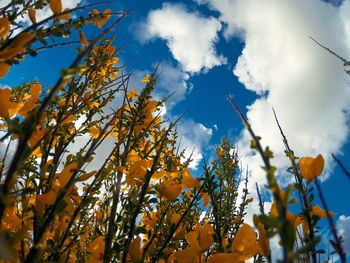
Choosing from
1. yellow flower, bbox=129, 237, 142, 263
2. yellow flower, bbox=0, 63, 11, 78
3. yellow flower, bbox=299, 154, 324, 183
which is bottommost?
yellow flower, bbox=129, 237, 142, 263

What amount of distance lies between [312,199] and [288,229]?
609 mm

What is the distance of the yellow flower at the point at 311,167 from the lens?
882mm

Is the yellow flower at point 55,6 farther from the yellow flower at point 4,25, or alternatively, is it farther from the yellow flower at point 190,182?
the yellow flower at point 190,182

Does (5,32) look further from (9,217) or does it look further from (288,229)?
(288,229)

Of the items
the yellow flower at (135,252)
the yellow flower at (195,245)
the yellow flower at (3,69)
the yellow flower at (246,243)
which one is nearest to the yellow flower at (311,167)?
the yellow flower at (246,243)

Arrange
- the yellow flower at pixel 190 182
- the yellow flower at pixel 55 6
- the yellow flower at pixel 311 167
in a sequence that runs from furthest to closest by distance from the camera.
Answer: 1. the yellow flower at pixel 190 182
2. the yellow flower at pixel 55 6
3. the yellow flower at pixel 311 167

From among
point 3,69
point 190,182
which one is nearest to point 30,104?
point 3,69

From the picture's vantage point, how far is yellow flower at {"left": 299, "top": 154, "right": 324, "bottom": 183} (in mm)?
882

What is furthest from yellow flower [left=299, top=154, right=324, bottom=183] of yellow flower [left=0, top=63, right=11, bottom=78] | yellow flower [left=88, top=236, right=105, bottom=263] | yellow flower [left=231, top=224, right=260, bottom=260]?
yellow flower [left=0, top=63, right=11, bottom=78]

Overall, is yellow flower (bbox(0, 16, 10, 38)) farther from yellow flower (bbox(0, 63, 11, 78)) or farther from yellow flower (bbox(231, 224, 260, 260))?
yellow flower (bbox(231, 224, 260, 260))

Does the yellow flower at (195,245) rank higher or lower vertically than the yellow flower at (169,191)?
lower

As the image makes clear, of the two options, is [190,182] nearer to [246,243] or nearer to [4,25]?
[246,243]

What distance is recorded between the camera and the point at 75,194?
1.07 metres

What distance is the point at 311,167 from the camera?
2.91 feet
